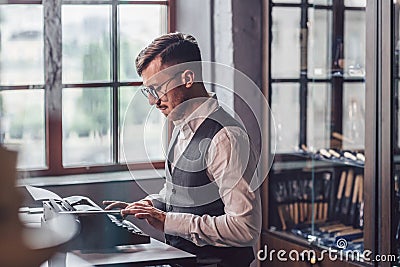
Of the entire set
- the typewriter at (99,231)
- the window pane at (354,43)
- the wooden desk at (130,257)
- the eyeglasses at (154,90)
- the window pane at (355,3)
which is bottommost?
the wooden desk at (130,257)

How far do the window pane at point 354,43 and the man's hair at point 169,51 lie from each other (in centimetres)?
105

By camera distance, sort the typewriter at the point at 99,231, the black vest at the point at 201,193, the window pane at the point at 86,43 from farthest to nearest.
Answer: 1. the window pane at the point at 86,43
2. the black vest at the point at 201,193
3. the typewriter at the point at 99,231

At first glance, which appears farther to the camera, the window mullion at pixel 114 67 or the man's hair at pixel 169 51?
the window mullion at pixel 114 67

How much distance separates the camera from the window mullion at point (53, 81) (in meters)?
3.88

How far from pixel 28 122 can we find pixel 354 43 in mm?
1814

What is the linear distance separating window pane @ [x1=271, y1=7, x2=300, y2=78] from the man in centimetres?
137

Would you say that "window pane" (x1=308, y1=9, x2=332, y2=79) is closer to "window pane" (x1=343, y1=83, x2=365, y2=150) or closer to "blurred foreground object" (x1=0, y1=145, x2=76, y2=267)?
"window pane" (x1=343, y1=83, x2=365, y2=150)

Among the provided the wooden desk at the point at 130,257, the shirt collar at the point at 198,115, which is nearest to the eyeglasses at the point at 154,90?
the shirt collar at the point at 198,115

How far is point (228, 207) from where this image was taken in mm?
2285

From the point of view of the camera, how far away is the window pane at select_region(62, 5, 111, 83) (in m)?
3.99

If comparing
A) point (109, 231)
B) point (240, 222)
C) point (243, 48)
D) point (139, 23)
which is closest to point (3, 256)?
point (109, 231)

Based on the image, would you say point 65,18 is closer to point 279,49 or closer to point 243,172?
point 279,49

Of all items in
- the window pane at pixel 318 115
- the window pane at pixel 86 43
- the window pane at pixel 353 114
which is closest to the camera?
the window pane at pixel 353 114

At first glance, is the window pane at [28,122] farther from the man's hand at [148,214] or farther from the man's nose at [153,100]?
the man's hand at [148,214]
